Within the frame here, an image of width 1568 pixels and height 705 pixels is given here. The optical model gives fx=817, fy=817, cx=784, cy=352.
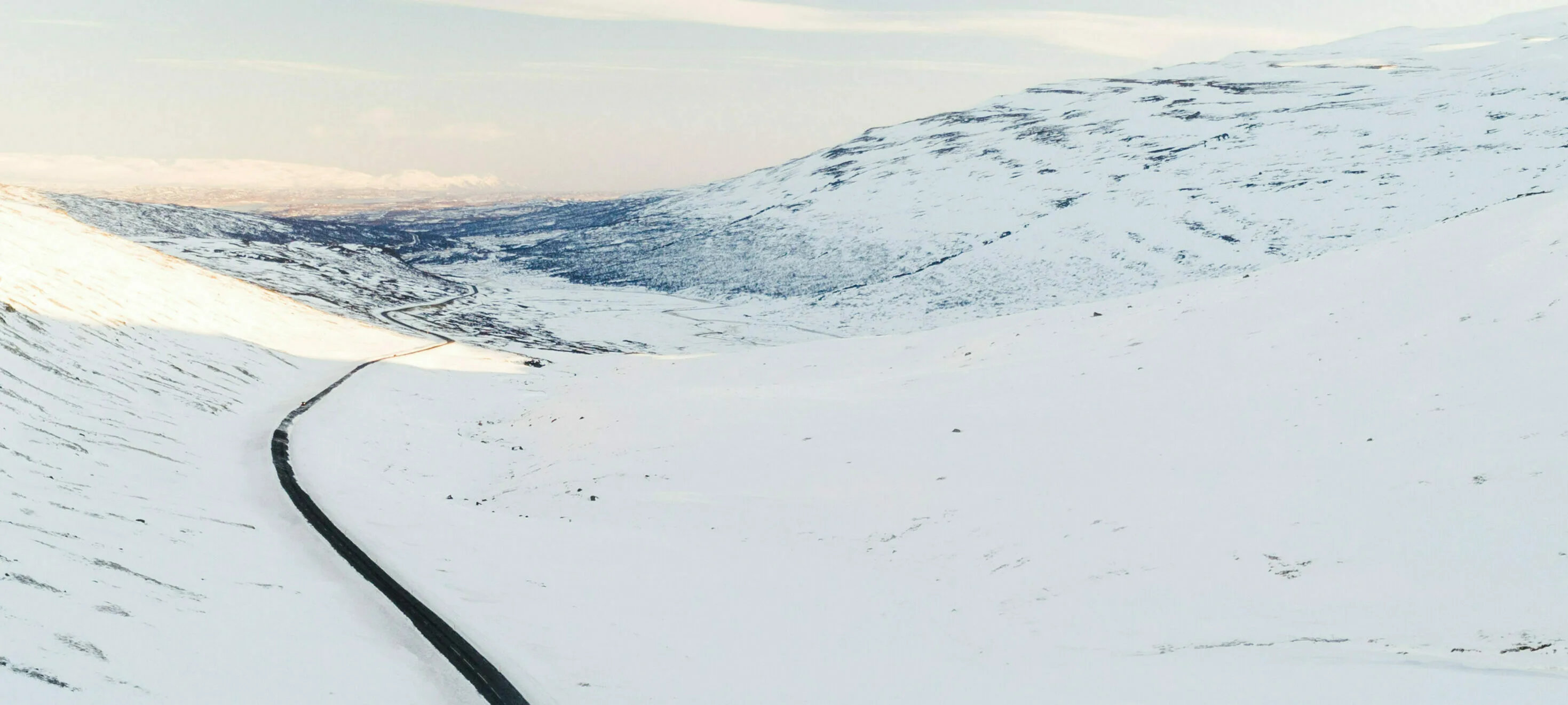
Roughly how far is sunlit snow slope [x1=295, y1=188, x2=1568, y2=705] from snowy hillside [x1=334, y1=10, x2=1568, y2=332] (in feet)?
272

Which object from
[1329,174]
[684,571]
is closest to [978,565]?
[684,571]

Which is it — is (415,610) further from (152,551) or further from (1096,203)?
(1096,203)

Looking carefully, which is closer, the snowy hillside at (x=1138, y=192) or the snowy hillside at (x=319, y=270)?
the snowy hillside at (x=319, y=270)

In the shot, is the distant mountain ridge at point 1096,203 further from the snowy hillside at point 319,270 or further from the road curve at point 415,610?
the road curve at point 415,610

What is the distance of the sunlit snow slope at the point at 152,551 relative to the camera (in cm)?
905

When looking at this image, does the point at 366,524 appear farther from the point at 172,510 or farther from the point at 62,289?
the point at 62,289

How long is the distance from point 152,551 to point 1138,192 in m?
141

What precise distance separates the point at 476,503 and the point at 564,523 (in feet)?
14.1

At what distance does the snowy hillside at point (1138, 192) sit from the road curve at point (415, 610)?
89741 mm

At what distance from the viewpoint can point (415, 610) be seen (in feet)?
42.0

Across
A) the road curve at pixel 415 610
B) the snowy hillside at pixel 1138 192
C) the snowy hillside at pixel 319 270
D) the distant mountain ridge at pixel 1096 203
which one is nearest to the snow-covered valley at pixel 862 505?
the road curve at pixel 415 610

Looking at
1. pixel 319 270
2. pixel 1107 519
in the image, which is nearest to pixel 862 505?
pixel 1107 519

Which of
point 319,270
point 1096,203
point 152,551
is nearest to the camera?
point 152,551

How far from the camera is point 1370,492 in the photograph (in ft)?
39.4
